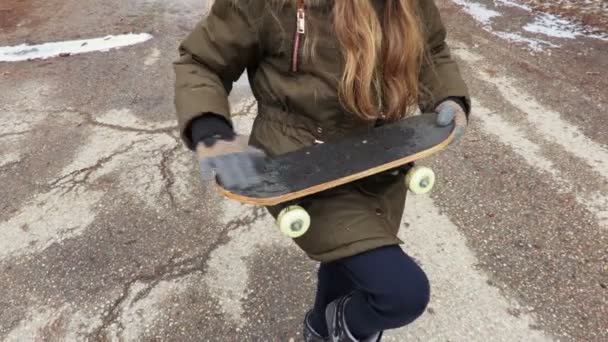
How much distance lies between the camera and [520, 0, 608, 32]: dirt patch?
5.48 m

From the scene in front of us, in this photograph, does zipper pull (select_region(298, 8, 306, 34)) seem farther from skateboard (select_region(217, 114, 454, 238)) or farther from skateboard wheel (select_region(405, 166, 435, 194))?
skateboard wheel (select_region(405, 166, 435, 194))

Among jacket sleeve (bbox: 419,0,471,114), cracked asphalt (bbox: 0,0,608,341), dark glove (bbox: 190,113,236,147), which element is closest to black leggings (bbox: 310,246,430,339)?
dark glove (bbox: 190,113,236,147)

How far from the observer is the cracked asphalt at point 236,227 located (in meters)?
2.32

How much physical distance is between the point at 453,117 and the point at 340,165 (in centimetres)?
43

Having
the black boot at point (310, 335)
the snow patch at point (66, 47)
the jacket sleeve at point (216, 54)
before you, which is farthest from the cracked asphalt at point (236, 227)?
the jacket sleeve at point (216, 54)

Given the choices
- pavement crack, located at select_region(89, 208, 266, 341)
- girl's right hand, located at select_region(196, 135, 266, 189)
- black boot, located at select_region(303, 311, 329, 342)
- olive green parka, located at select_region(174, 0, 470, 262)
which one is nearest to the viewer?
girl's right hand, located at select_region(196, 135, 266, 189)

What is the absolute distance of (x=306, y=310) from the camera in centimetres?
237

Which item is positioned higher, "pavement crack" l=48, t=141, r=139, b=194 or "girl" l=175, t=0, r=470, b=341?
"girl" l=175, t=0, r=470, b=341

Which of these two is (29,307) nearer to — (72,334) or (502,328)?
(72,334)

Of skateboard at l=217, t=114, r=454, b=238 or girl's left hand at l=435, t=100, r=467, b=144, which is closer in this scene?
skateboard at l=217, t=114, r=454, b=238

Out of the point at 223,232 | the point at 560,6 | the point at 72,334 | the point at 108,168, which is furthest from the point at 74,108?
the point at 560,6

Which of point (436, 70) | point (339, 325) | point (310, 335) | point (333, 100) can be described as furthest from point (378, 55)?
point (310, 335)

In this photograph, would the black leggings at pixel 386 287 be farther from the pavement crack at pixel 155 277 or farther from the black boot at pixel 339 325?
the pavement crack at pixel 155 277

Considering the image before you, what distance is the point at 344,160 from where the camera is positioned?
5.01 feet
